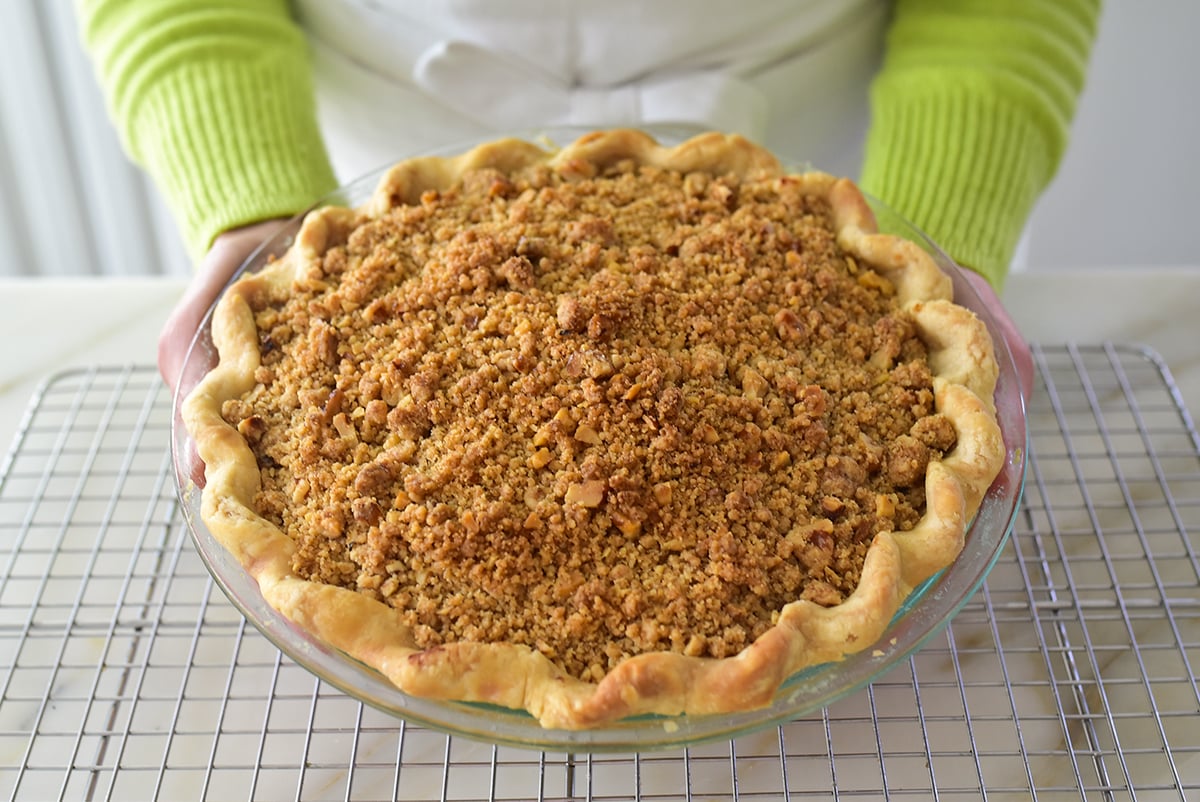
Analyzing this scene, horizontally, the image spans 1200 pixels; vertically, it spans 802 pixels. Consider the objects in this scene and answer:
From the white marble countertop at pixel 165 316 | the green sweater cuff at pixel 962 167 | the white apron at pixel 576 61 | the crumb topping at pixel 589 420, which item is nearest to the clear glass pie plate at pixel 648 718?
the crumb topping at pixel 589 420

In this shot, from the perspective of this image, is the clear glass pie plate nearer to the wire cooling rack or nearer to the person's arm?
the wire cooling rack

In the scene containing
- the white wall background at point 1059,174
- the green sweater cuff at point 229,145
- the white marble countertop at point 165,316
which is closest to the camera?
the green sweater cuff at point 229,145

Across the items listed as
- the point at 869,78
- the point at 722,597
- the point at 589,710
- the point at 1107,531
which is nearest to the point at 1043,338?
the point at 1107,531

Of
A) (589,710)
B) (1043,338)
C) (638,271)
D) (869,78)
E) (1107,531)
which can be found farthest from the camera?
(869,78)

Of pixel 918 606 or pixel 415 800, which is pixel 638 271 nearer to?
pixel 918 606

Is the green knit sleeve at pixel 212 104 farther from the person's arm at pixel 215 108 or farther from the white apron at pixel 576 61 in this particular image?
the white apron at pixel 576 61

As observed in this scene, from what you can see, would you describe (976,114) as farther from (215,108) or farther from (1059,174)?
(1059,174)

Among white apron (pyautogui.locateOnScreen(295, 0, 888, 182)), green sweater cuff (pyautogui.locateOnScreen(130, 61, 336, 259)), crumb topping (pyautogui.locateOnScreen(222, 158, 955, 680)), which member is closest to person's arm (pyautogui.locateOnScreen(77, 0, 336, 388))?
green sweater cuff (pyautogui.locateOnScreen(130, 61, 336, 259))
